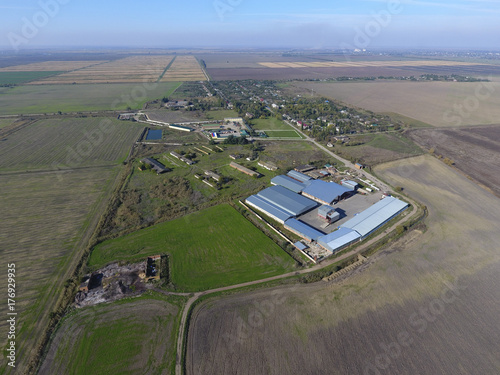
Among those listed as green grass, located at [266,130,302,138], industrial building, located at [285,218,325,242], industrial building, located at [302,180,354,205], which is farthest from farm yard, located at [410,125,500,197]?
industrial building, located at [285,218,325,242]

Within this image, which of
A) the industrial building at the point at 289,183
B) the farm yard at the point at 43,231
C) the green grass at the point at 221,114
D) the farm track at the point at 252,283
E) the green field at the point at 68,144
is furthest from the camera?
the green grass at the point at 221,114

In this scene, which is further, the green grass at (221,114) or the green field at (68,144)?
the green grass at (221,114)

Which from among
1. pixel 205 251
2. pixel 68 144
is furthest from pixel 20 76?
pixel 205 251

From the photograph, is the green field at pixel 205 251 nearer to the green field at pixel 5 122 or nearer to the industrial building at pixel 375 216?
the industrial building at pixel 375 216

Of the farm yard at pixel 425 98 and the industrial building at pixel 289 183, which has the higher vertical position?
the industrial building at pixel 289 183

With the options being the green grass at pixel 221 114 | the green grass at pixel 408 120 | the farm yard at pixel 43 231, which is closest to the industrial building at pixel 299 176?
the farm yard at pixel 43 231

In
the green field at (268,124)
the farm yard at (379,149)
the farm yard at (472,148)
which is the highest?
the farm yard at (472,148)

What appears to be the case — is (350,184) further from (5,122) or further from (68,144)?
(5,122)
